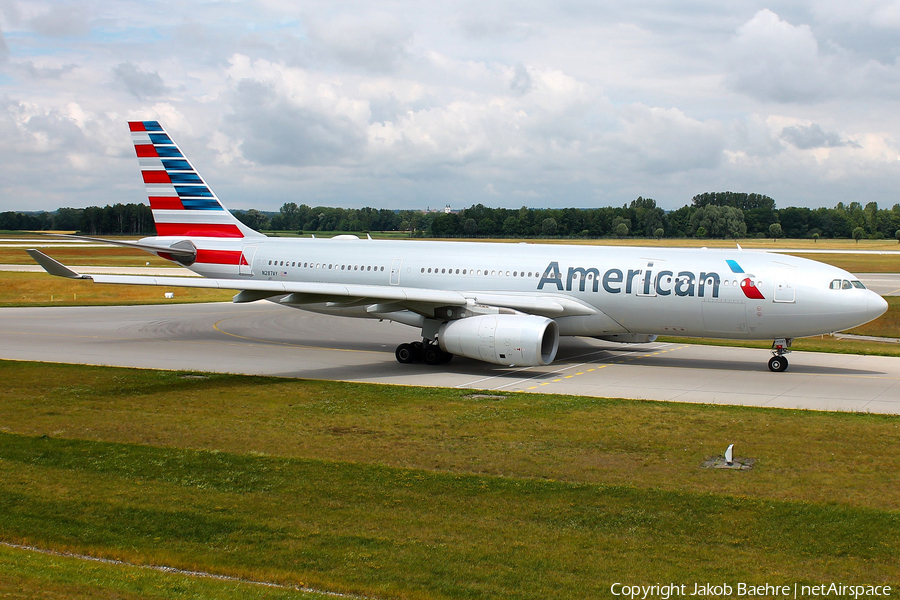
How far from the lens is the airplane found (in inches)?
898

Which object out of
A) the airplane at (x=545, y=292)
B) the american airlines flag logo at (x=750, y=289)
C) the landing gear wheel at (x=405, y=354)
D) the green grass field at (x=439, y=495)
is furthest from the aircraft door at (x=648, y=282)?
the landing gear wheel at (x=405, y=354)

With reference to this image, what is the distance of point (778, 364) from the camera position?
24203 mm

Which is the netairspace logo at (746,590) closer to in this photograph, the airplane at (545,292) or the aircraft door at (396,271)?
the airplane at (545,292)

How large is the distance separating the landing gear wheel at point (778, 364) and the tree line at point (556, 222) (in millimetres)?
121695

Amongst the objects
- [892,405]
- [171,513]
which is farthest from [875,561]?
[892,405]

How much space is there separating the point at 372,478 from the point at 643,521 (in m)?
4.32

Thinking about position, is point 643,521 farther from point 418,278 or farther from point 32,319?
point 32,319


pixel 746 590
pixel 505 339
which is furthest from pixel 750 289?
pixel 746 590

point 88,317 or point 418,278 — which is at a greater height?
point 418,278

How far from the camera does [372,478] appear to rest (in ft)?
41.6

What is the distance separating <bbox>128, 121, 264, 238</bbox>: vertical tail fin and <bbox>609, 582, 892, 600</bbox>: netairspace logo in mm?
25768

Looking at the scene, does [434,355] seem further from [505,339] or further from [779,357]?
[779,357]

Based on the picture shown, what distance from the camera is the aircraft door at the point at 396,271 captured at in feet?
90.9

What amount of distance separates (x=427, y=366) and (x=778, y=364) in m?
10.9
